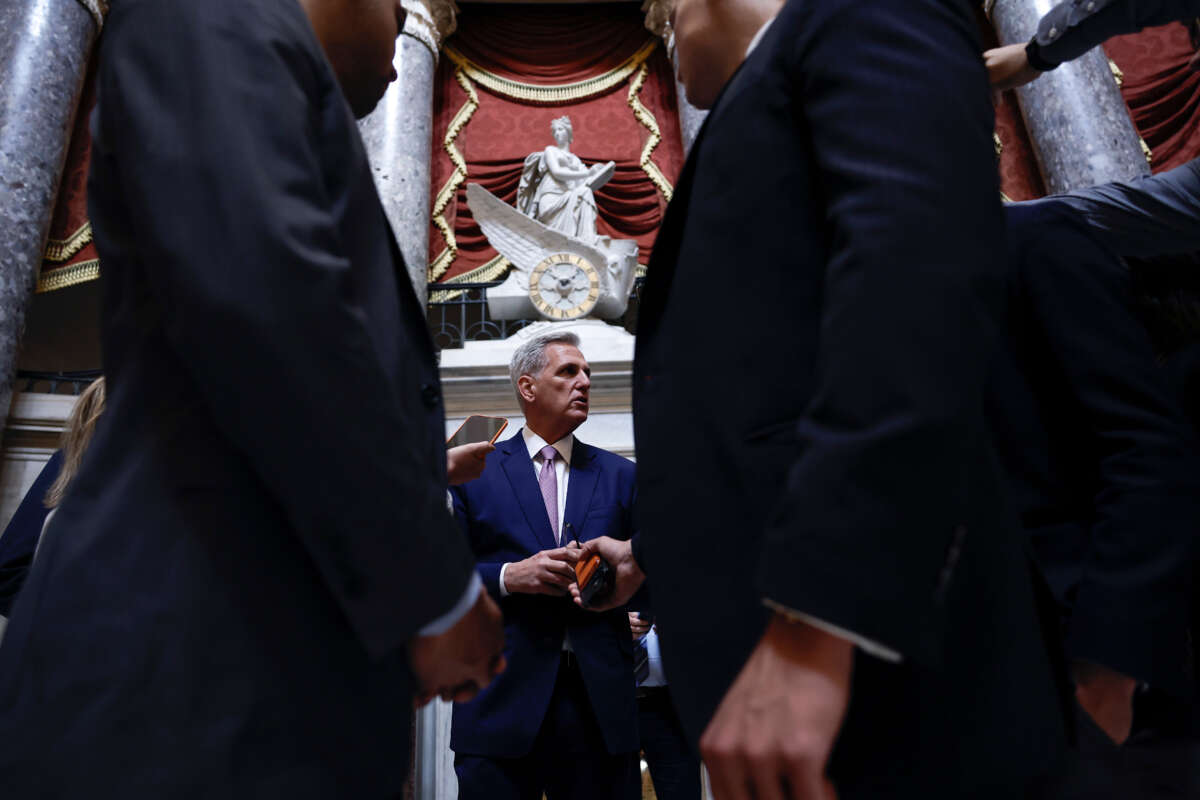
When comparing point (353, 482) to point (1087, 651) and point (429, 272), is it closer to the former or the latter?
point (1087, 651)

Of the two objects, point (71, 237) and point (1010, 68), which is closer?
point (1010, 68)

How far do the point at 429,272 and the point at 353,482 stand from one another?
648cm

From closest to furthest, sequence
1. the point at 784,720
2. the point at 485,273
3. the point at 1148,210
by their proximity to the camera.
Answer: the point at 784,720 → the point at 1148,210 → the point at 485,273

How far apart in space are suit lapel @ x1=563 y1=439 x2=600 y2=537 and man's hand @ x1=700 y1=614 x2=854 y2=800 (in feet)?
5.06

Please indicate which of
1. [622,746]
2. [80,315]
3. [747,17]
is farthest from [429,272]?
[747,17]

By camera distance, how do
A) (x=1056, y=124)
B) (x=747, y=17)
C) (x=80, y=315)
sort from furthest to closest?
(x=80, y=315)
(x=1056, y=124)
(x=747, y=17)

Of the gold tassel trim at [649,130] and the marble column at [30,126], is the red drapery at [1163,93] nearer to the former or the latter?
the gold tassel trim at [649,130]

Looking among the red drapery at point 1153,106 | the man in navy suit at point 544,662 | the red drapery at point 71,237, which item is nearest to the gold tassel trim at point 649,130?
the red drapery at point 1153,106

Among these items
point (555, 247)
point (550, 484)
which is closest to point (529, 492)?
point (550, 484)

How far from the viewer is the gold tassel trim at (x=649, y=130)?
7402 millimetres

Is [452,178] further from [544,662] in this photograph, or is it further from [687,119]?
[544,662]

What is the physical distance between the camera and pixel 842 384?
61 cm

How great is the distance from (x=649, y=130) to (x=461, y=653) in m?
7.42

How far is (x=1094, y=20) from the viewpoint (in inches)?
46.7
